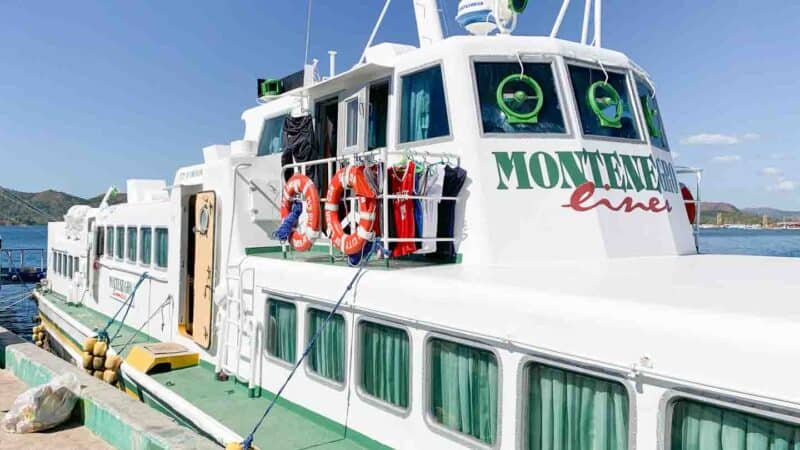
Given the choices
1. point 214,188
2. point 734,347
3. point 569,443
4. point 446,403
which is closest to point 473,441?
point 446,403

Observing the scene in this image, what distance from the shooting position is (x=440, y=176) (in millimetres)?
5672

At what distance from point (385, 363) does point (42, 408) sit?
3.79 metres

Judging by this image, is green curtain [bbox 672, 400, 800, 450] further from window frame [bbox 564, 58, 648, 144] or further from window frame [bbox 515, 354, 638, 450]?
window frame [bbox 564, 58, 648, 144]

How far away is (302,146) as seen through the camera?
7992 mm

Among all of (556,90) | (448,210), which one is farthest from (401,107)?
(556,90)

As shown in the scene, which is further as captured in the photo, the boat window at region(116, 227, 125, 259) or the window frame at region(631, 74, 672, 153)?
the boat window at region(116, 227, 125, 259)

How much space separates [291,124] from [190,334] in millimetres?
3268

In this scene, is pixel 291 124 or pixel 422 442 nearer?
pixel 422 442

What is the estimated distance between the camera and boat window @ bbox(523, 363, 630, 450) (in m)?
3.42

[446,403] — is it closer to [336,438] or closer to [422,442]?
[422,442]

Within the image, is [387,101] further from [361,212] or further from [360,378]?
→ [360,378]

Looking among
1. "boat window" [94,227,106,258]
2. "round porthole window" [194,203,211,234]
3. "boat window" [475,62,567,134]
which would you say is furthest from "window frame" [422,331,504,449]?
"boat window" [94,227,106,258]

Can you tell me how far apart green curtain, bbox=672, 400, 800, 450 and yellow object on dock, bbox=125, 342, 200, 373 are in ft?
21.1

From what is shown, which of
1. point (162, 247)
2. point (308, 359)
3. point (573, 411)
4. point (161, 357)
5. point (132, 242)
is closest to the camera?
point (573, 411)
